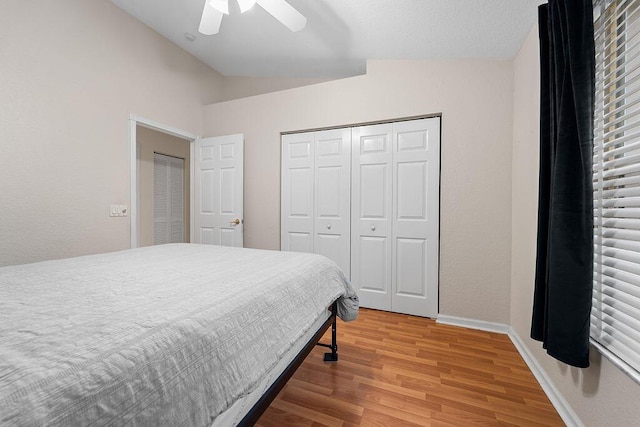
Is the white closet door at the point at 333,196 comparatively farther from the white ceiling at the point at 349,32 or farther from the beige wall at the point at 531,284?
the beige wall at the point at 531,284

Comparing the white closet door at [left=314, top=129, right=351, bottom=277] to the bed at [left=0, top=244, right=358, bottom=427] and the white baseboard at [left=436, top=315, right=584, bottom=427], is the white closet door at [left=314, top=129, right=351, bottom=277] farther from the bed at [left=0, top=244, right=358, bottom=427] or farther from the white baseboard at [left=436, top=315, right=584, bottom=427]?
the bed at [left=0, top=244, right=358, bottom=427]

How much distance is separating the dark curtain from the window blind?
0.08 metres

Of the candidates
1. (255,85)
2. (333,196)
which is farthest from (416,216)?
(255,85)

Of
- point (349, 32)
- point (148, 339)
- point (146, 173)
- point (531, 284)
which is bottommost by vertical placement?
point (531, 284)

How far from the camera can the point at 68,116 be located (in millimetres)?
2305

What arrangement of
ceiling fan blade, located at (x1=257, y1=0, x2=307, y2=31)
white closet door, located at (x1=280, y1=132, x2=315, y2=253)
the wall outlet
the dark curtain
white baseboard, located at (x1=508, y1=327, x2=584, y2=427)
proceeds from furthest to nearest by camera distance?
white closet door, located at (x1=280, y1=132, x2=315, y2=253) → the wall outlet → ceiling fan blade, located at (x1=257, y1=0, x2=307, y2=31) → white baseboard, located at (x1=508, y1=327, x2=584, y2=427) → the dark curtain

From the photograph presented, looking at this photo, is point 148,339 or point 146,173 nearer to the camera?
point 148,339

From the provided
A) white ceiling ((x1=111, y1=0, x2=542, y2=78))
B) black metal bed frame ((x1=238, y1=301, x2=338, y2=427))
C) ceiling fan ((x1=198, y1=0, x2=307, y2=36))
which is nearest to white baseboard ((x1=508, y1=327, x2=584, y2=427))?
black metal bed frame ((x1=238, y1=301, x2=338, y2=427))

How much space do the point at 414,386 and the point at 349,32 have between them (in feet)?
9.47

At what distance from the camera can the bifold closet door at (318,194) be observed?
3064mm

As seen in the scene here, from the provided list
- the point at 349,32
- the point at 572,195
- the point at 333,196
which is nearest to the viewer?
the point at 572,195

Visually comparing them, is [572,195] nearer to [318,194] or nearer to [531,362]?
[531,362]

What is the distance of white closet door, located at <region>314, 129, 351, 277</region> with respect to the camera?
3.05 metres

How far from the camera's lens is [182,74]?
3.40 metres
